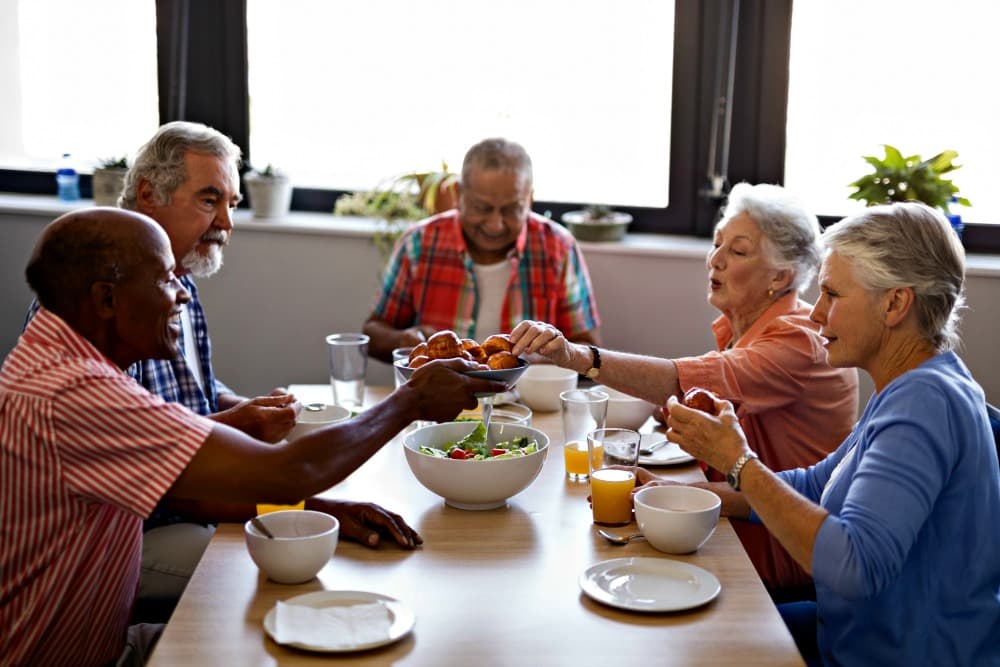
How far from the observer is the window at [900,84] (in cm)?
358

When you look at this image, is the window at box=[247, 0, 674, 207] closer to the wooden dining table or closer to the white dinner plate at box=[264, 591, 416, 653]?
the wooden dining table

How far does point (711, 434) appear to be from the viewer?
1.87 m

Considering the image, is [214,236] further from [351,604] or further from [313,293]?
[313,293]

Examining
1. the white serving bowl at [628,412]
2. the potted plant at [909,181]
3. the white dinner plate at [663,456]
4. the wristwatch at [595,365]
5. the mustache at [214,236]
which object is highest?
the potted plant at [909,181]

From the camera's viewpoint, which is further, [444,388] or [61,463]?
[444,388]

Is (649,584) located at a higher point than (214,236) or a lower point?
lower

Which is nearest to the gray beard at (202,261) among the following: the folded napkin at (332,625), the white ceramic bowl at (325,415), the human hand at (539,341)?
the white ceramic bowl at (325,415)

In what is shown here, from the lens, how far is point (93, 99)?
14.0 ft

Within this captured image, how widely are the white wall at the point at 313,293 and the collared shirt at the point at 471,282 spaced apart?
0.99 ft

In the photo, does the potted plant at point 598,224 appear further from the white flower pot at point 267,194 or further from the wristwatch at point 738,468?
the wristwatch at point 738,468

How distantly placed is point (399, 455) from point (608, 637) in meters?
0.94

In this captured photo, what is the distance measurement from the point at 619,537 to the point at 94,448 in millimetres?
884

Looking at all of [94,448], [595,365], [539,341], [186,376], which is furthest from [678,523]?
[186,376]

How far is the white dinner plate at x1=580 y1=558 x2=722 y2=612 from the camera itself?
1629mm
